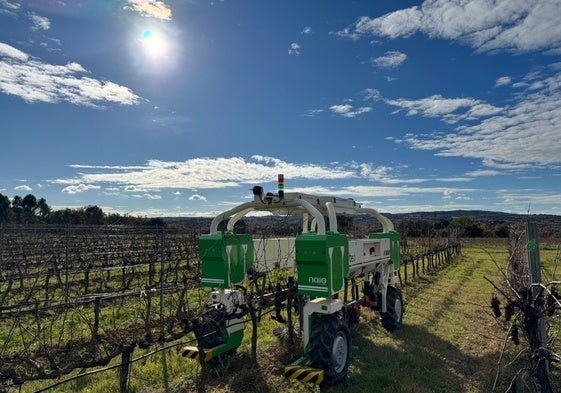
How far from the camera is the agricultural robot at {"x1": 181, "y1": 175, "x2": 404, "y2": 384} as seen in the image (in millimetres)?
5207

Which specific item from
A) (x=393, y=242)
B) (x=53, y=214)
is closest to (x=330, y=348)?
(x=393, y=242)

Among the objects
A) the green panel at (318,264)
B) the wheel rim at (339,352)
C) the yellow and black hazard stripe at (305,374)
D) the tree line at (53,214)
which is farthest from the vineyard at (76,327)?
the tree line at (53,214)

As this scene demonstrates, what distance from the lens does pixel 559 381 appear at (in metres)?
5.48

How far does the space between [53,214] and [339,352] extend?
5490 cm

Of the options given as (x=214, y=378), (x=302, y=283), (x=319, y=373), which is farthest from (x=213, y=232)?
(x=319, y=373)

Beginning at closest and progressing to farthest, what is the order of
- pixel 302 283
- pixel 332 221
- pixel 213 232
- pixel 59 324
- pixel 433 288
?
pixel 302 283, pixel 332 221, pixel 213 232, pixel 59 324, pixel 433 288

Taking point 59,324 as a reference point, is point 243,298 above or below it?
above

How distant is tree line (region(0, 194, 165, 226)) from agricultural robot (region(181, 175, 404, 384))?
114 feet

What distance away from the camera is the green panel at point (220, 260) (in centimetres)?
600

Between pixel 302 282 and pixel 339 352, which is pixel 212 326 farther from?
pixel 339 352

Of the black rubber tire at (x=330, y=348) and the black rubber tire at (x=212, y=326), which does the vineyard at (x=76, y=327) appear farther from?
the black rubber tire at (x=330, y=348)

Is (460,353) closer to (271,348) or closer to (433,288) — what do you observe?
(271,348)

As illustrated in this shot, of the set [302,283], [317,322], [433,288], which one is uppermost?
[302,283]

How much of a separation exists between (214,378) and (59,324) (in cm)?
552
